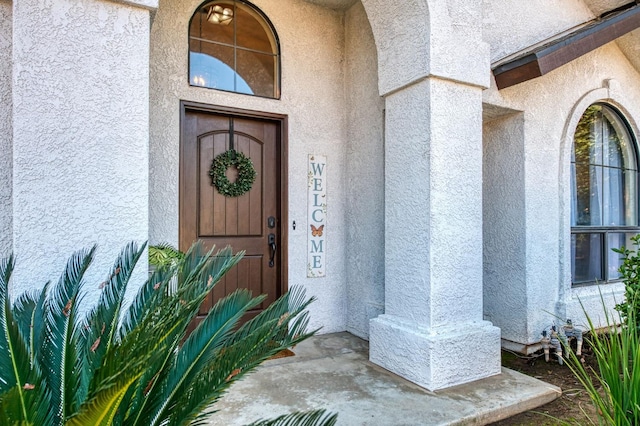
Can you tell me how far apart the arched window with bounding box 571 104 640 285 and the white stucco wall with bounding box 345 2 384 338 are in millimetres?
2458

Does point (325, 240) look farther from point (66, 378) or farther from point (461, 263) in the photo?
point (66, 378)

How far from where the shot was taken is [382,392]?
3129mm

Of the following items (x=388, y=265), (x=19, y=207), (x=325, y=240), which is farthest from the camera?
(x=325, y=240)

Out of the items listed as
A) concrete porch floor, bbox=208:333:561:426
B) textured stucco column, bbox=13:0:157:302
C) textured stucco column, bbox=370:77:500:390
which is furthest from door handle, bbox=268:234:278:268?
textured stucco column, bbox=13:0:157:302

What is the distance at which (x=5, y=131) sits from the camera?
248 cm

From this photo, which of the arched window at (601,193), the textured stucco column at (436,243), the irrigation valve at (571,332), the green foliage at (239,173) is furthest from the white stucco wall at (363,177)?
the arched window at (601,193)

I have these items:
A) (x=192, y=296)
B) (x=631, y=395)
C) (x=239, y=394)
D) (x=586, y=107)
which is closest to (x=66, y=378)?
(x=192, y=296)

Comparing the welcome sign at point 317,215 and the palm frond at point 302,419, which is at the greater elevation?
the welcome sign at point 317,215

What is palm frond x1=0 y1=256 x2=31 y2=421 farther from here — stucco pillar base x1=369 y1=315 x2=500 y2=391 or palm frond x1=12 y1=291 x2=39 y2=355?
stucco pillar base x1=369 y1=315 x2=500 y2=391

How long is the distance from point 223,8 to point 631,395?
15.1ft

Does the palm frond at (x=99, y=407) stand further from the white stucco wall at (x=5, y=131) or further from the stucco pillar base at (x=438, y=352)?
the stucco pillar base at (x=438, y=352)

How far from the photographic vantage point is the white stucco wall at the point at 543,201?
13.8ft

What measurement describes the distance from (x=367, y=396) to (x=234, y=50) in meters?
3.64

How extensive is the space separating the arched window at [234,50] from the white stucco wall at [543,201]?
93.7 inches
